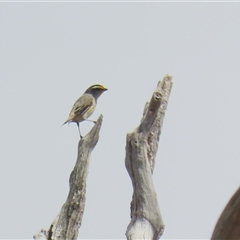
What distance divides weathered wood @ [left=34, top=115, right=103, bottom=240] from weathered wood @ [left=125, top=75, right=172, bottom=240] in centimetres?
145

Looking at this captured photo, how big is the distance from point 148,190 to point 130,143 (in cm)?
52

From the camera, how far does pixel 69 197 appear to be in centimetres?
766

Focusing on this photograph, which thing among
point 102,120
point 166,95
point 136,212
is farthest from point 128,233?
point 102,120

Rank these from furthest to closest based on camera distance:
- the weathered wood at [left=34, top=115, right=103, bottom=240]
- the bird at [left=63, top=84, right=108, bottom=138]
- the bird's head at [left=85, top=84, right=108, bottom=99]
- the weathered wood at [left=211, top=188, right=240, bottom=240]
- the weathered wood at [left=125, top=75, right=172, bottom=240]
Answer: the bird's head at [left=85, top=84, right=108, bottom=99]
the bird at [left=63, top=84, right=108, bottom=138]
the weathered wood at [left=34, top=115, right=103, bottom=240]
the weathered wood at [left=125, top=75, right=172, bottom=240]
the weathered wood at [left=211, top=188, right=240, bottom=240]

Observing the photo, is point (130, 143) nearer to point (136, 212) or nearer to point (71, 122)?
point (136, 212)

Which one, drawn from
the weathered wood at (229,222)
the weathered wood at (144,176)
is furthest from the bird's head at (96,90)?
the weathered wood at (229,222)

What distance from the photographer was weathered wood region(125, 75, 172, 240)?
596cm

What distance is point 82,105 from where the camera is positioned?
1241cm

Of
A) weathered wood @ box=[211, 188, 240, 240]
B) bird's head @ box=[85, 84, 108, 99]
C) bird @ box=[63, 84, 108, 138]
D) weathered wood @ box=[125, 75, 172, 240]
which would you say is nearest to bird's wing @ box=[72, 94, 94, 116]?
bird @ box=[63, 84, 108, 138]

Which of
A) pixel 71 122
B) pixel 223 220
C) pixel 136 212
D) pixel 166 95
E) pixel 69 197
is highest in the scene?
pixel 71 122

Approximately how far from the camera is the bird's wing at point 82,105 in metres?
12.3

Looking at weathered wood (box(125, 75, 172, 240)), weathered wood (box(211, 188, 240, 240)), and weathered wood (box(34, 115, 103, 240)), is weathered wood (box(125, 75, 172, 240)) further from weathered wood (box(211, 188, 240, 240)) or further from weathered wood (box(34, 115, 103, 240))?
weathered wood (box(211, 188, 240, 240))

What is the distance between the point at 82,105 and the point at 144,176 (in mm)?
6350

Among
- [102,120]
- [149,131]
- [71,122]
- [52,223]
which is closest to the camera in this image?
[149,131]
